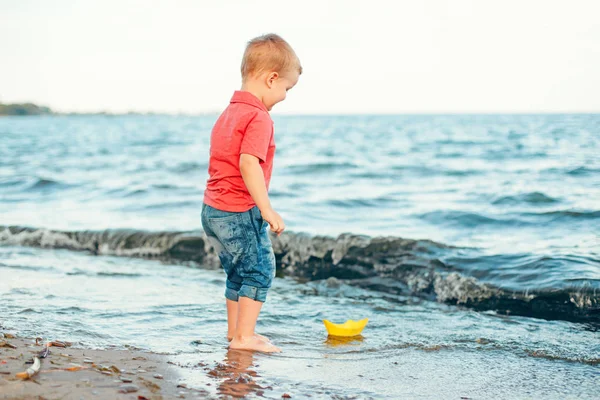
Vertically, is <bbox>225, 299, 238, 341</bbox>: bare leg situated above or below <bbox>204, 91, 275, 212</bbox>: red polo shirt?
below

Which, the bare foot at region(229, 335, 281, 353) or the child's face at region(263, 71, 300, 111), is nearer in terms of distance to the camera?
the child's face at region(263, 71, 300, 111)

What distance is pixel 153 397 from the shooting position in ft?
8.79

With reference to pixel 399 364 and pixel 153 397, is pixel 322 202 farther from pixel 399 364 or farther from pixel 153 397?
pixel 153 397

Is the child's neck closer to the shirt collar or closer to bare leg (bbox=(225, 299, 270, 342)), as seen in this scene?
the shirt collar

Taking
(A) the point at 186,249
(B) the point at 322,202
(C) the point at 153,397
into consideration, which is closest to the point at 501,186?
(B) the point at 322,202

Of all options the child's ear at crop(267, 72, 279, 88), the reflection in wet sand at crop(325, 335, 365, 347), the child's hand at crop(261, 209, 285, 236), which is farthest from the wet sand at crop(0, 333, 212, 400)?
the child's ear at crop(267, 72, 279, 88)

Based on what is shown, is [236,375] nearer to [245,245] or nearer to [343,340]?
[245,245]

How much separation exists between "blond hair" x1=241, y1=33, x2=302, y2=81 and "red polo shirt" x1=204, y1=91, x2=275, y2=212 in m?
0.16

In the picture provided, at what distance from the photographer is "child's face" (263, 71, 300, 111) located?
3584 millimetres

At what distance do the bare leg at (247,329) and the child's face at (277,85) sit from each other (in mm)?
1109

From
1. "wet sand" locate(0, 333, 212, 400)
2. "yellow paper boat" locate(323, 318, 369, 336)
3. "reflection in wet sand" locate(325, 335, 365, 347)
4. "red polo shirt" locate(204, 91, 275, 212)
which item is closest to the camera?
"wet sand" locate(0, 333, 212, 400)

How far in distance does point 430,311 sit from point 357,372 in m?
1.90

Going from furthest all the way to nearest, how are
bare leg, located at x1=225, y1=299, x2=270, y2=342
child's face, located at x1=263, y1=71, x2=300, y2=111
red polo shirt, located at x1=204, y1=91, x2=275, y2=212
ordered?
bare leg, located at x1=225, y1=299, x2=270, y2=342 → child's face, located at x1=263, y1=71, x2=300, y2=111 → red polo shirt, located at x1=204, y1=91, x2=275, y2=212

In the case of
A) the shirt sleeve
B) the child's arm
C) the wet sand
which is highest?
the shirt sleeve
